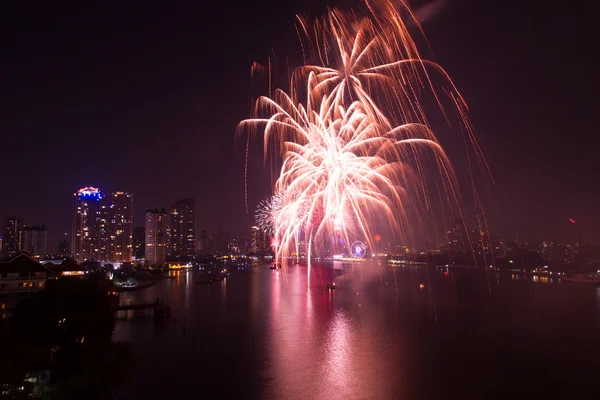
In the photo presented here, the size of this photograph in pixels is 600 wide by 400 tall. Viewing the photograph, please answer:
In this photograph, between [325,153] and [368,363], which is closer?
[368,363]

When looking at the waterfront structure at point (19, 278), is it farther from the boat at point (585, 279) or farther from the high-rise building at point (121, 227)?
the high-rise building at point (121, 227)

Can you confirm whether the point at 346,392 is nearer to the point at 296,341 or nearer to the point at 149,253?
the point at 296,341

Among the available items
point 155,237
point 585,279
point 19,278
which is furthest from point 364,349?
point 155,237

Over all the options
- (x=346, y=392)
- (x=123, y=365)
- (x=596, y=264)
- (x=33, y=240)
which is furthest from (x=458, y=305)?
(x=33, y=240)

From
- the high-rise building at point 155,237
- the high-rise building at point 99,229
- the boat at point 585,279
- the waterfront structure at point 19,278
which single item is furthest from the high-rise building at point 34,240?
the boat at point 585,279

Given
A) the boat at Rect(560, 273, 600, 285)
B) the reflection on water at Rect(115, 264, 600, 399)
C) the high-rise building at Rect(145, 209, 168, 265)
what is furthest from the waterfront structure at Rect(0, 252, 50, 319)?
the high-rise building at Rect(145, 209, 168, 265)

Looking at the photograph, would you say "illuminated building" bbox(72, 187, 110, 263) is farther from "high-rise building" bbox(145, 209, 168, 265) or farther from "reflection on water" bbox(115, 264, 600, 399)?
"reflection on water" bbox(115, 264, 600, 399)

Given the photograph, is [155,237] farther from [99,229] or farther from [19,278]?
[19,278]
